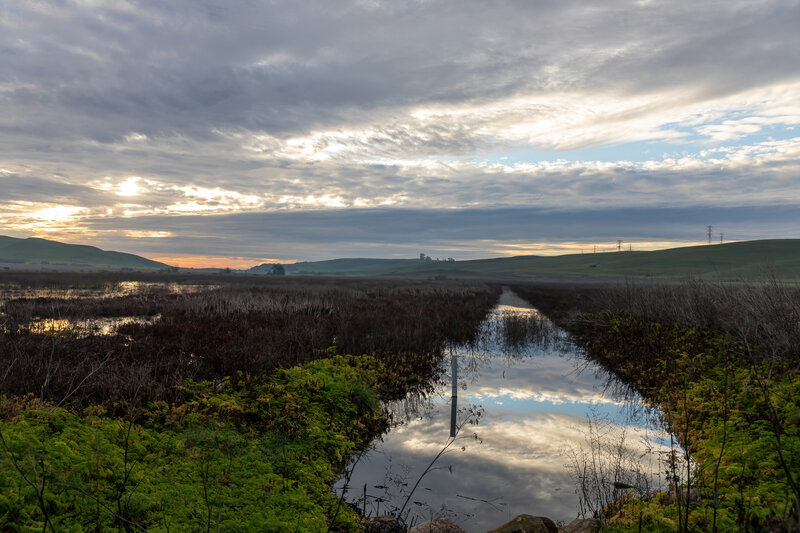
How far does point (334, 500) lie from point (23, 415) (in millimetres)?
4137

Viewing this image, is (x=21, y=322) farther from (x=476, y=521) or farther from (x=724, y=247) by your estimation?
(x=724, y=247)

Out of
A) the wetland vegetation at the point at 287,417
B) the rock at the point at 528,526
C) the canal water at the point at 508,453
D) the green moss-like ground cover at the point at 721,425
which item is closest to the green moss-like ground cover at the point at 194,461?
the wetland vegetation at the point at 287,417

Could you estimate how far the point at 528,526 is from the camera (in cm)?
489

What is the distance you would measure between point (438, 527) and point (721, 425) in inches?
213

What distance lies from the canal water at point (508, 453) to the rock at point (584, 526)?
1.85ft

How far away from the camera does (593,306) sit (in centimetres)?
2811

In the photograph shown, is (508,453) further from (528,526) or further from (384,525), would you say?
(384,525)

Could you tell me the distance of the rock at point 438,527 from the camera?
198 inches

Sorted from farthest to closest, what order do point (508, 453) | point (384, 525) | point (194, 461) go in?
point (508, 453) < point (194, 461) < point (384, 525)

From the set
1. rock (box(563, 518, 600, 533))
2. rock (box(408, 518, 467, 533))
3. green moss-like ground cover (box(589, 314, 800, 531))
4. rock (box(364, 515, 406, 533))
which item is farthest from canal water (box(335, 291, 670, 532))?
green moss-like ground cover (box(589, 314, 800, 531))

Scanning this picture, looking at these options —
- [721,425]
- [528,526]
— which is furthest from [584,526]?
[721,425]

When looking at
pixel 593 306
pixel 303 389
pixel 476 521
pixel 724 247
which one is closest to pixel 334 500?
pixel 476 521

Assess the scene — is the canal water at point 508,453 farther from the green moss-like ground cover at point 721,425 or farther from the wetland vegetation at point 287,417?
the green moss-like ground cover at point 721,425

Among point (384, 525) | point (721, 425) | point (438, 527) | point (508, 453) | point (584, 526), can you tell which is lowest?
point (508, 453)
